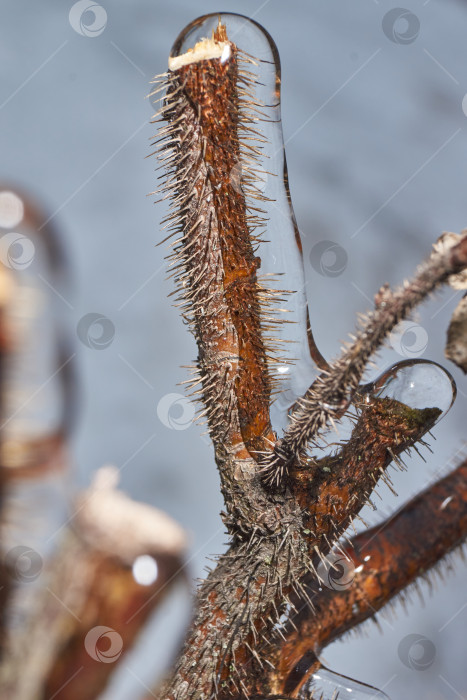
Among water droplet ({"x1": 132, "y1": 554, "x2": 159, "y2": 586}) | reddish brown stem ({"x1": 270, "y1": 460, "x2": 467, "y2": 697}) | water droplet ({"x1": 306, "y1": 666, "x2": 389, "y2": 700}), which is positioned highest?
reddish brown stem ({"x1": 270, "y1": 460, "x2": 467, "y2": 697})

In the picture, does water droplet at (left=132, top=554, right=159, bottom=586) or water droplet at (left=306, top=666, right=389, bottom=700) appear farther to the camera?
water droplet at (left=132, top=554, right=159, bottom=586)

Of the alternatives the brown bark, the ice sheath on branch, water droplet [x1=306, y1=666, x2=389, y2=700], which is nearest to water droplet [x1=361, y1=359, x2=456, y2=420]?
the ice sheath on branch

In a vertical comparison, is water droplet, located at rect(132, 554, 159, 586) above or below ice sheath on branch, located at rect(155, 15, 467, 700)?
below

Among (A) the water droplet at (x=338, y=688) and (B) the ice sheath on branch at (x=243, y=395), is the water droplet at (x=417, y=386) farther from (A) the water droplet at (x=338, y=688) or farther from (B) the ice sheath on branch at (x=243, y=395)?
(A) the water droplet at (x=338, y=688)

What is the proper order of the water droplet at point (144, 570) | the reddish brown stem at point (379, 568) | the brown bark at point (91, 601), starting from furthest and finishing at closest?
the water droplet at point (144, 570)
the brown bark at point (91, 601)
the reddish brown stem at point (379, 568)

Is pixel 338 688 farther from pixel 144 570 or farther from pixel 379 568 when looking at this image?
pixel 144 570

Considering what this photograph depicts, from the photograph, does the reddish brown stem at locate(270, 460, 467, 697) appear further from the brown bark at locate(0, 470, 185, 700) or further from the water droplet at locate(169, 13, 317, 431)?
the brown bark at locate(0, 470, 185, 700)

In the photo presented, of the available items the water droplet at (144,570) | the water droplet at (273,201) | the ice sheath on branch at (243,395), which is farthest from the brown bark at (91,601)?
the water droplet at (273,201)

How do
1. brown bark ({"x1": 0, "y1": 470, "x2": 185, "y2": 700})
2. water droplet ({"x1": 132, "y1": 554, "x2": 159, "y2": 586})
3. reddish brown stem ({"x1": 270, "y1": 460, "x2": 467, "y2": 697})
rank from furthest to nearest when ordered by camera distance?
1. water droplet ({"x1": 132, "y1": 554, "x2": 159, "y2": 586})
2. brown bark ({"x1": 0, "y1": 470, "x2": 185, "y2": 700})
3. reddish brown stem ({"x1": 270, "y1": 460, "x2": 467, "y2": 697})
